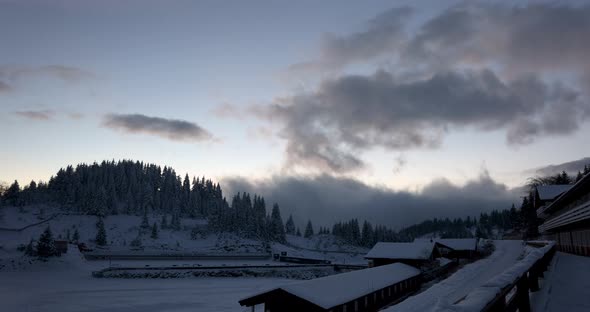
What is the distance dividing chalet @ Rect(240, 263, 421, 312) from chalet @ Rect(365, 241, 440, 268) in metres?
17.2

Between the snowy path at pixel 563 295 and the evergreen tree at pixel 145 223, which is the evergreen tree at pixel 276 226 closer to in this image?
the evergreen tree at pixel 145 223

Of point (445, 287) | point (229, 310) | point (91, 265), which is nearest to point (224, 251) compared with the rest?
point (91, 265)

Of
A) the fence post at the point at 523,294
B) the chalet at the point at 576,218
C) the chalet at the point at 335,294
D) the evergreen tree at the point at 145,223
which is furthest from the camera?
the evergreen tree at the point at 145,223

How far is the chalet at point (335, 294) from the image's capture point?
30078mm

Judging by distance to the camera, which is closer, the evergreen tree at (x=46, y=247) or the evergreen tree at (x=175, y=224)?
the evergreen tree at (x=46, y=247)

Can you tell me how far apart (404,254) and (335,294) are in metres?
34.5

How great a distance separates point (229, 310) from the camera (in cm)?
4112

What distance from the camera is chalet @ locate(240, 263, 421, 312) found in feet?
98.7

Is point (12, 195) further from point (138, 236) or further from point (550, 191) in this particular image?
point (550, 191)

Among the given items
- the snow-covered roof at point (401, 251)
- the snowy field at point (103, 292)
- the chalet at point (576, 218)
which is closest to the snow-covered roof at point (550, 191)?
the chalet at point (576, 218)

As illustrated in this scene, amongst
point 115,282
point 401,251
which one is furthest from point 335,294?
point 115,282

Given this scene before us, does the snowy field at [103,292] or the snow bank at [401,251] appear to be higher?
the snow bank at [401,251]

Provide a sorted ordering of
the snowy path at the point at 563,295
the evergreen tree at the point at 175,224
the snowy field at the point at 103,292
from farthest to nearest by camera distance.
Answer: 1. the evergreen tree at the point at 175,224
2. the snowy field at the point at 103,292
3. the snowy path at the point at 563,295

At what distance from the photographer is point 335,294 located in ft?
105
